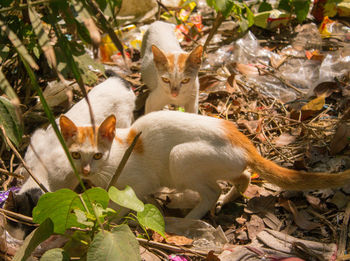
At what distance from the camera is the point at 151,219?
2.11 m

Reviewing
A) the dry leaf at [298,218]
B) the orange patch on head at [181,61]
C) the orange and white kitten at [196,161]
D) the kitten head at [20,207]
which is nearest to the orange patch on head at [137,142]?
the orange and white kitten at [196,161]

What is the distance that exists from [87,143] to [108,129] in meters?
0.18

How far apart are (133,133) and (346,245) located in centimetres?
172

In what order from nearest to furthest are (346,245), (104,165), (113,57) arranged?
1. (346,245)
2. (104,165)
3. (113,57)

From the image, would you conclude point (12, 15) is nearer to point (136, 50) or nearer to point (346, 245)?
point (136, 50)

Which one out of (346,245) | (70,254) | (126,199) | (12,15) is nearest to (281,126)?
(346,245)

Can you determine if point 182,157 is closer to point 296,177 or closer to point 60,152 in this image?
point 296,177

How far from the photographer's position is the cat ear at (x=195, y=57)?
11.4ft

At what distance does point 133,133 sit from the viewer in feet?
9.36

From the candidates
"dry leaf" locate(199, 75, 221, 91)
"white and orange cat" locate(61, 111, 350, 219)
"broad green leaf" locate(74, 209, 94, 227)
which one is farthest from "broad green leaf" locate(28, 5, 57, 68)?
"dry leaf" locate(199, 75, 221, 91)

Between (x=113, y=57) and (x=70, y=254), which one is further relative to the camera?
(x=113, y=57)

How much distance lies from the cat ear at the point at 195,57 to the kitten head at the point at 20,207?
1.87 meters

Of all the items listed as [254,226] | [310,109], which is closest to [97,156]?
[254,226]

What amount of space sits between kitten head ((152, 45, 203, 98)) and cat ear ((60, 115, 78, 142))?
123 cm
